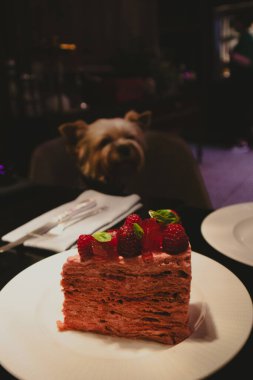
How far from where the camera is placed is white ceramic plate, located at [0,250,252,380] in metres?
0.68

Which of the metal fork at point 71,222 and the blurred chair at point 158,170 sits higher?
the metal fork at point 71,222

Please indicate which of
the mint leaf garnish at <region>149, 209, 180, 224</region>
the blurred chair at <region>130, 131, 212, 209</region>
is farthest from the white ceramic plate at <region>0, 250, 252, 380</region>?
the blurred chair at <region>130, 131, 212, 209</region>

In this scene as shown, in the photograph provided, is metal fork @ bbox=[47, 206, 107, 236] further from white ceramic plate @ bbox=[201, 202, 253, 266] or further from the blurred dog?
the blurred dog

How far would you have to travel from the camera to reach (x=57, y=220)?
1353 millimetres

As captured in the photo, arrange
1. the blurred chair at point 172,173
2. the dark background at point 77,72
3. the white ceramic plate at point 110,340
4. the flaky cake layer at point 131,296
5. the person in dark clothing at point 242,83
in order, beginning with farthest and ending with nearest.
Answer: the person in dark clothing at point 242,83
the dark background at point 77,72
the blurred chair at point 172,173
the flaky cake layer at point 131,296
the white ceramic plate at point 110,340

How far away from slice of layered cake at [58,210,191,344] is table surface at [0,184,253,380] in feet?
0.51

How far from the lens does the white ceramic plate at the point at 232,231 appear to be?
3.67 ft

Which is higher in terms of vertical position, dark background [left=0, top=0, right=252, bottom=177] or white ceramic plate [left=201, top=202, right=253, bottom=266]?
dark background [left=0, top=0, right=252, bottom=177]

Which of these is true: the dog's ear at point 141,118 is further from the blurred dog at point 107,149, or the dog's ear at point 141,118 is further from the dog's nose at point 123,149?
the dog's nose at point 123,149

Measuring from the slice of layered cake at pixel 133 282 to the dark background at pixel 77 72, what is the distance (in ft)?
4.57

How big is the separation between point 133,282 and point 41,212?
0.77 metres

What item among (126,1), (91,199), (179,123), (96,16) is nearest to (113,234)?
(91,199)

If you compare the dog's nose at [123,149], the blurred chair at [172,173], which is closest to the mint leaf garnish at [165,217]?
the blurred chair at [172,173]

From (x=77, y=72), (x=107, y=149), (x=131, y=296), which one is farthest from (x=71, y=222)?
(x=77, y=72)
